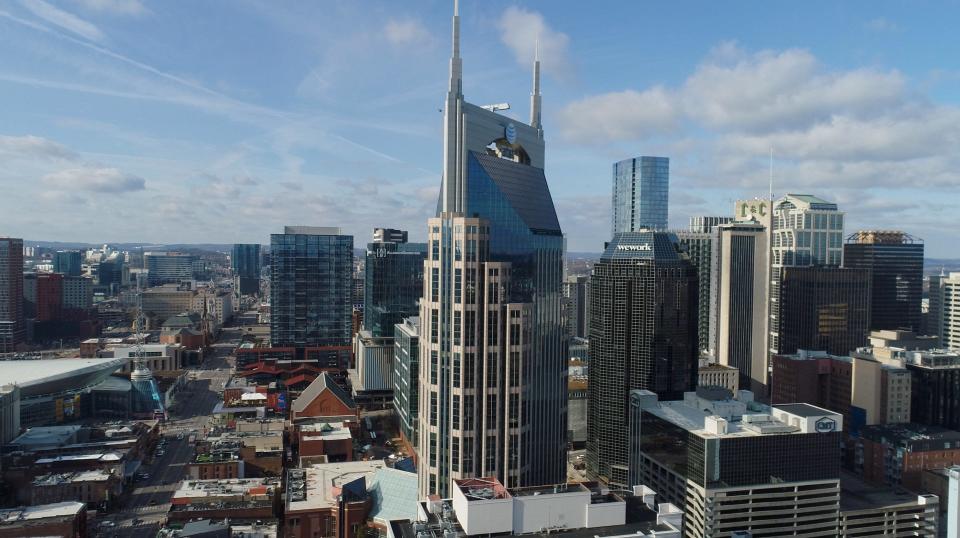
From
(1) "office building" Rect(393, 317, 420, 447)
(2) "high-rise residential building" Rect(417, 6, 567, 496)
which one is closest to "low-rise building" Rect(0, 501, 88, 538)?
(2) "high-rise residential building" Rect(417, 6, 567, 496)

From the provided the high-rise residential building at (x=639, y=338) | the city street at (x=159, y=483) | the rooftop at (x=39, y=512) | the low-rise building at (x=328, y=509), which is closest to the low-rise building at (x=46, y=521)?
the rooftop at (x=39, y=512)

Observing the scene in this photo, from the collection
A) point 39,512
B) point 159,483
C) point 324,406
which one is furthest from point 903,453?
point 39,512

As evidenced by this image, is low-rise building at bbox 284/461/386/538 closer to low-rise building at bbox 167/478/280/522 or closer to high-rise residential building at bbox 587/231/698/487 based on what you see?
low-rise building at bbox 167/478/280/522

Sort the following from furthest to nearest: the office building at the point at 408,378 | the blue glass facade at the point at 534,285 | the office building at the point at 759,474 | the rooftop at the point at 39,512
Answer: the office building at the point at 408,378 < the blue glass facade at the point at 534,285 < the rooftop at the point at 39,512 < the office building at the point at 759,474

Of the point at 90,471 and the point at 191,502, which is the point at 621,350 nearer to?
the point at 191,502

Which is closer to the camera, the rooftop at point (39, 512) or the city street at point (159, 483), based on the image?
the rooftop at point (39, 512)

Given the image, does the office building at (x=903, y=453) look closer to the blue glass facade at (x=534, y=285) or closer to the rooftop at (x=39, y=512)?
the blue glass facade at (x=534, y=285)
